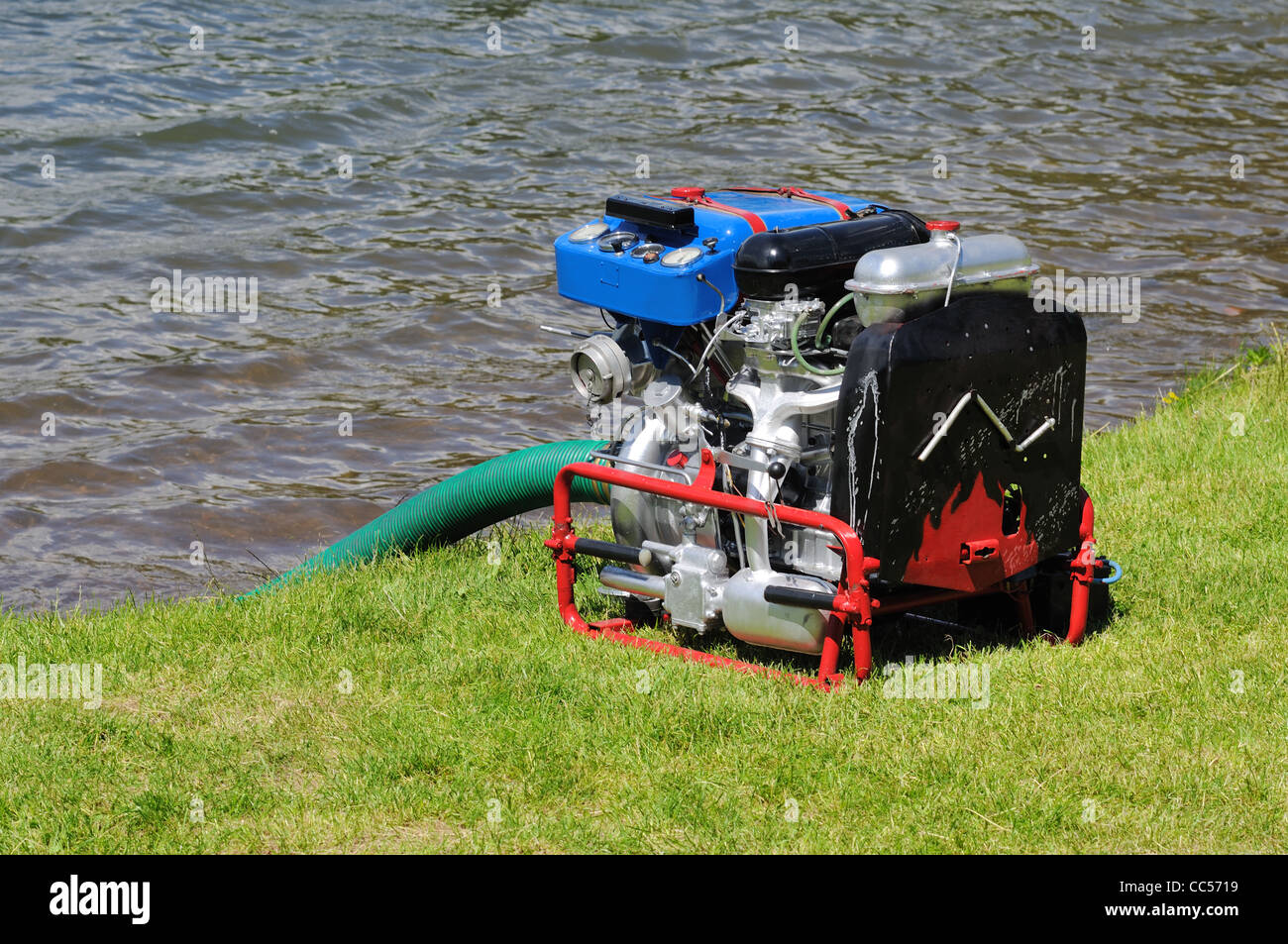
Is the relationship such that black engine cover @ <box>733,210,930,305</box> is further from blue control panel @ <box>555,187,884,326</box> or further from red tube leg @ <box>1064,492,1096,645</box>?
red tube leg @ <box>1064,492,1096,645</box>

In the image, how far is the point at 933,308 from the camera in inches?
193

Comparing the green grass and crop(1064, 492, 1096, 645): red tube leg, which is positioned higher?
crop(1064, 492, 1096, 645): red tube leg

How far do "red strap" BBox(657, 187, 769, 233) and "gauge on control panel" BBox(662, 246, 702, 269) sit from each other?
0.23m

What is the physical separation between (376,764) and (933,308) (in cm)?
223

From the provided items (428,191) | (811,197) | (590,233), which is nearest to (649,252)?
(590,233)

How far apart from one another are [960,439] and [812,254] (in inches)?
30.8

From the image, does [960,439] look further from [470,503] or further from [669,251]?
[470,503]

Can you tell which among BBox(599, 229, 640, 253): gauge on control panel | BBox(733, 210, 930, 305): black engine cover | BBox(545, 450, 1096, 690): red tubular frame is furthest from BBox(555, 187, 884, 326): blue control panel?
BBox(545, 450, 1096, 690): red tubular frame

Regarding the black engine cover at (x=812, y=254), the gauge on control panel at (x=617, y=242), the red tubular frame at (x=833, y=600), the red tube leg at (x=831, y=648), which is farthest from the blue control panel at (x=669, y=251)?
the red tube leg at (x=831, y=648)

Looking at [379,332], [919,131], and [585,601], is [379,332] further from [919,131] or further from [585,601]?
[919,131]

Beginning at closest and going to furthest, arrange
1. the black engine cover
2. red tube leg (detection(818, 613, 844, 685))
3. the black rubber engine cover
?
the black rubber engine cover < red tube leg (detection(818, 613, 844, 685)) < the black engine cover

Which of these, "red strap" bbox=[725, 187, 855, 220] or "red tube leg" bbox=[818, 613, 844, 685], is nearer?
"red tube leg" bbox=[818, 613, 844, 685]

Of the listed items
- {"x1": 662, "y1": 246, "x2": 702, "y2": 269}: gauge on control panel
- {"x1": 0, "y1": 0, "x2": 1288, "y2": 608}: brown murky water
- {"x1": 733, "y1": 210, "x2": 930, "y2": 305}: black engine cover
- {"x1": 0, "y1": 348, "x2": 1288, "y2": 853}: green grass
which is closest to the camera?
{"x1": 0, "y1": 348, "x2": 1288, "y2": 853}: green grass

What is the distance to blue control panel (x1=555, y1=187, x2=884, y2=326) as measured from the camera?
5176 millimetres
